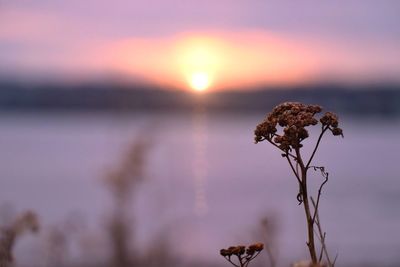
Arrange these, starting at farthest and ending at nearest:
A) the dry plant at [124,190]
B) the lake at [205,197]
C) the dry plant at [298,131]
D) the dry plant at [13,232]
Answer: the lake at [205,197], the dry plant at [124,190], the dry plant at [13,232], the dry plant at [298,131]

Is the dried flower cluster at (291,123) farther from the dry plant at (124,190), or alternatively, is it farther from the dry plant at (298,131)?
the dry plant at (124,190)

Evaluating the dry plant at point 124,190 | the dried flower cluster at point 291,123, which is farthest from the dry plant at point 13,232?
the dry plant at point 124,190

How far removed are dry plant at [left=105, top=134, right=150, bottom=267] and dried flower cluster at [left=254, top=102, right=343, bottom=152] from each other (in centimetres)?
248

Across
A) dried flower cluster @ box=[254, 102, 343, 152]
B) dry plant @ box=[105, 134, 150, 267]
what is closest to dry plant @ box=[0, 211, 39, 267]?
dried flower cluster @ box=[254, 102, 343, 152]

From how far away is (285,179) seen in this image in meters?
25.6

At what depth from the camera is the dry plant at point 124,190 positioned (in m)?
5.25

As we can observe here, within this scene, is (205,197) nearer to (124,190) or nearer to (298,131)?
(124,190)

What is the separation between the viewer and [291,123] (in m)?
2.63

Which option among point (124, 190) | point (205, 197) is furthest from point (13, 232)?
point (205, 197)

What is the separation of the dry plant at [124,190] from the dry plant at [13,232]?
1.45m

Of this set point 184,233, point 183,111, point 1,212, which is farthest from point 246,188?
point 183,111

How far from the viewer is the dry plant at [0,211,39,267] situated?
10.8 feet

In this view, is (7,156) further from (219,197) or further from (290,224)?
(290,224)

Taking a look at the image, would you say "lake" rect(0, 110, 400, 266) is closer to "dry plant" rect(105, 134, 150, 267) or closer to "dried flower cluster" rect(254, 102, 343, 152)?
"dry plant" rect(105, 134, 150, 267)
